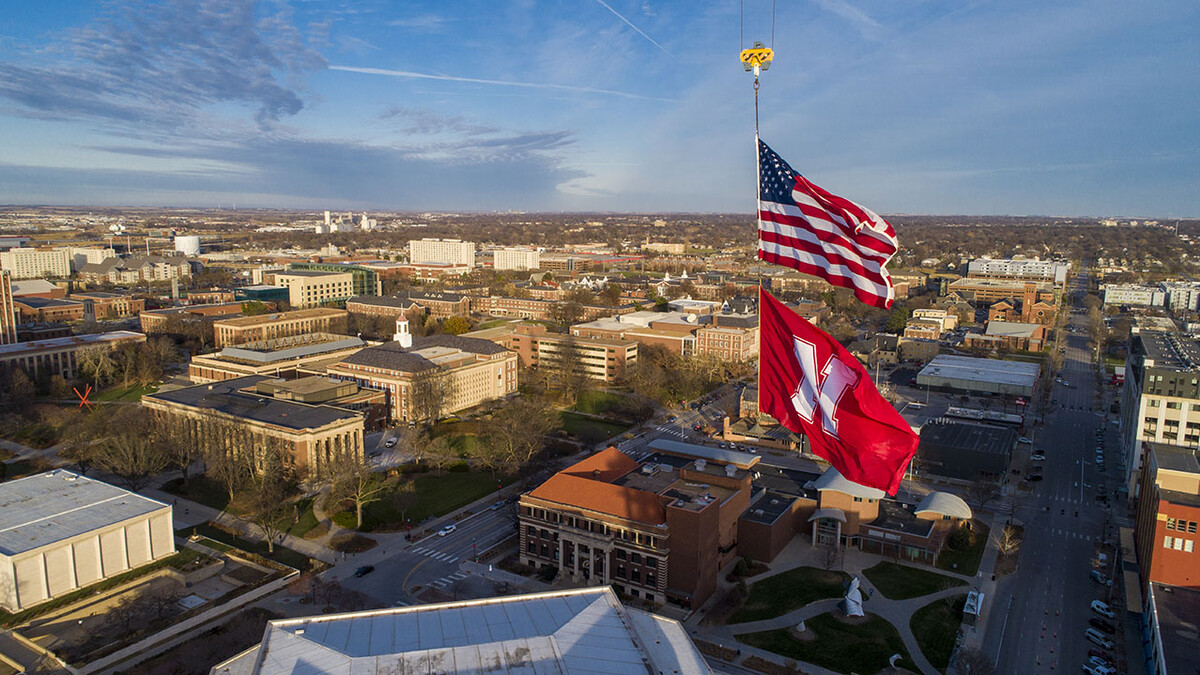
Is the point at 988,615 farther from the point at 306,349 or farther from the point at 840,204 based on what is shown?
the point at 306,349

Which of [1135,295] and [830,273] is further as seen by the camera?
[1135,295]

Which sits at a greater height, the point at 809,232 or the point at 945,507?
the point at 809,232

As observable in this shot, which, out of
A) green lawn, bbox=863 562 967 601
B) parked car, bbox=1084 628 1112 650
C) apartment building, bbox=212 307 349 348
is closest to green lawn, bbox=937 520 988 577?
green lawn, bbox=863 562 967 601

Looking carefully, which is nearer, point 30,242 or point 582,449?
point 582,449

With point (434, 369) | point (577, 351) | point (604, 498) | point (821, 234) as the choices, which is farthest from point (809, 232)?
point (577, 351)

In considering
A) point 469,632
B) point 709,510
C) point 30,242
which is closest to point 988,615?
point 709,510

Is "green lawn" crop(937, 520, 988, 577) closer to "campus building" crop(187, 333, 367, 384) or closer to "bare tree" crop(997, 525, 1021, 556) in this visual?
"bare tree" crop(997, 525, 1021, 556)

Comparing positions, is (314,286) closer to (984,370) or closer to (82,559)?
(82,559)
